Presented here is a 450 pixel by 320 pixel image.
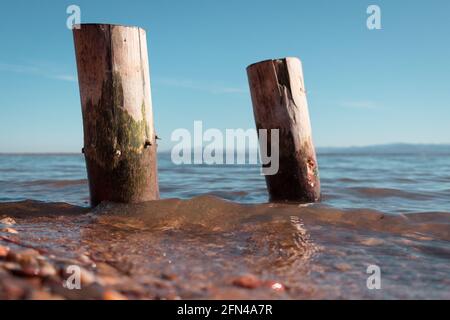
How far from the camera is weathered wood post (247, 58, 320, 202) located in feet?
14.4

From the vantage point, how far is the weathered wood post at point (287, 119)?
4.40 metres

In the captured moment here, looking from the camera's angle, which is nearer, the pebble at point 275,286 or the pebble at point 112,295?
the pebble at point 112,295

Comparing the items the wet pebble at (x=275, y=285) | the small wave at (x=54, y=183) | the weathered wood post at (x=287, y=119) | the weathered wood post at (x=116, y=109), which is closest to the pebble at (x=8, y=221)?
the weathered wood post at (x=116, y=109)

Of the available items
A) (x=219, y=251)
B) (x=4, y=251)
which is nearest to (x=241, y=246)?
(x=219, y=251)

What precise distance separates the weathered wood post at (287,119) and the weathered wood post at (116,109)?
3.97ft

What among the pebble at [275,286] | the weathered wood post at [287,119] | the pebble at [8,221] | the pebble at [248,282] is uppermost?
the weathered wood post at [287,119]

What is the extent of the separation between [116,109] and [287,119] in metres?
1.77

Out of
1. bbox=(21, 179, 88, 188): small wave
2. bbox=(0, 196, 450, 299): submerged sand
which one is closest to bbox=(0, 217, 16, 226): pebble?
bbox=(0, 196, 450, 299): submerged sand

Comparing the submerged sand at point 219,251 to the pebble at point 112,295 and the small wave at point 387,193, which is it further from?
the small wave at point 387,193

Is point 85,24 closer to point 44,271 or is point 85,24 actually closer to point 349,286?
point 44,271

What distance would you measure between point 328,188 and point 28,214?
4722mm

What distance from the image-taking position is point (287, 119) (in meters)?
4.43
